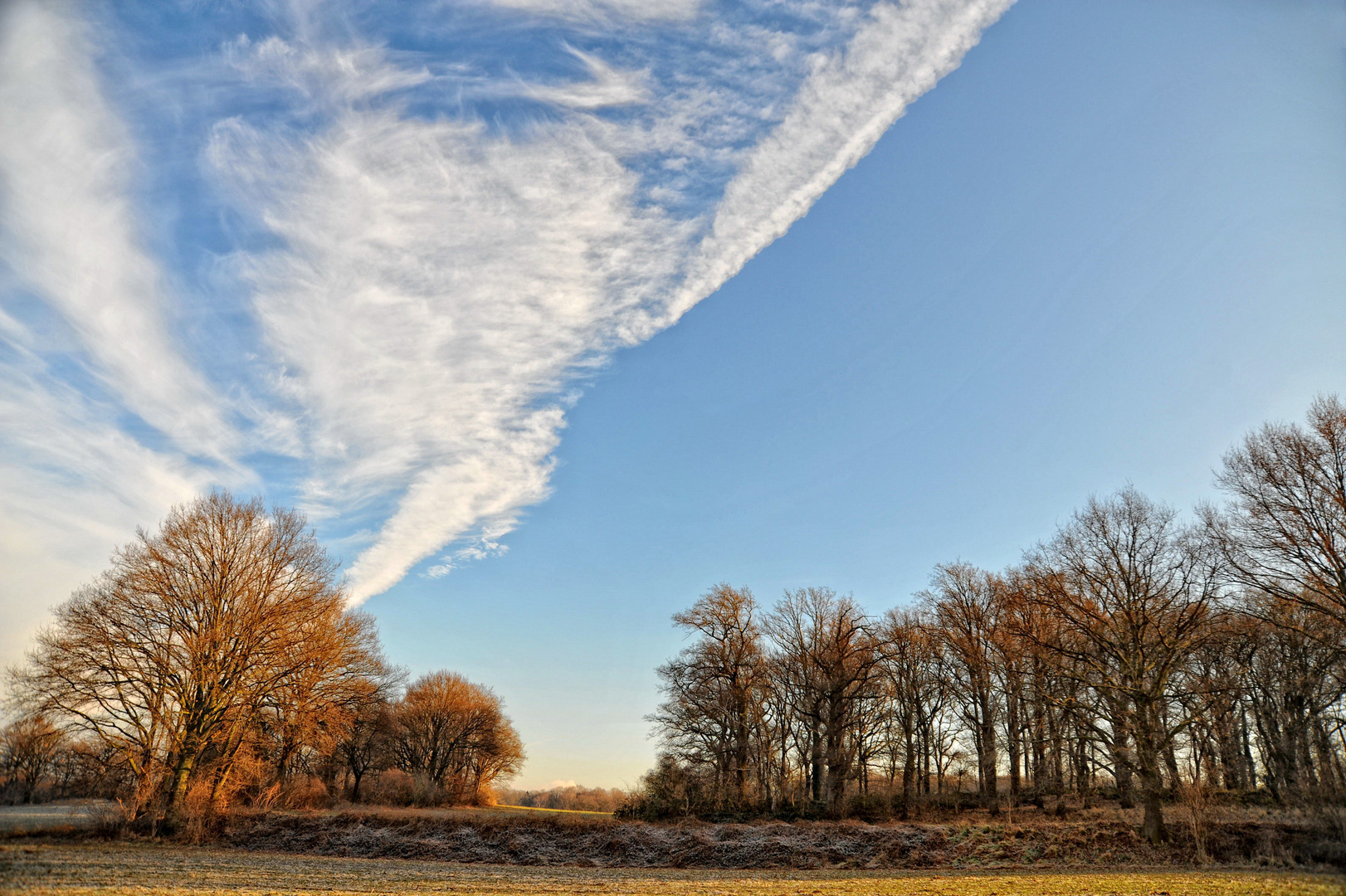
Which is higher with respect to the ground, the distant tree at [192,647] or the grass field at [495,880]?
the distant tree at [192,647]

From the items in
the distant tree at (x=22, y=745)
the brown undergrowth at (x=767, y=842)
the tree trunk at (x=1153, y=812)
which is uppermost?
the distant tree at (x=22, y=745)

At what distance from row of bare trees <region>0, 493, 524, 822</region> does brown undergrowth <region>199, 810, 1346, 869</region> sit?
3732mm

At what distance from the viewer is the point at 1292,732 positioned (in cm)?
3369

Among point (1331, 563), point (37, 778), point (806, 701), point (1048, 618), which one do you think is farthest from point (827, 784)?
point (37, 778)

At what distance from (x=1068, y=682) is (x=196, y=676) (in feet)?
150


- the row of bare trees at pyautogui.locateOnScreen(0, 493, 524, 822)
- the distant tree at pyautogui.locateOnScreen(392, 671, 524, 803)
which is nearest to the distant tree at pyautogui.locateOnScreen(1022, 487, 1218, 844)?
the row of bare trees at pyautogui.locateOnScreen(0, 493, 524, 822)

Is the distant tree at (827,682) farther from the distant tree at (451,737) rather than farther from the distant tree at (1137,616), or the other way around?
the distant tree at (451,737)

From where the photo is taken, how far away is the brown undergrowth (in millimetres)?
25000

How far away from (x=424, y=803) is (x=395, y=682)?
32.9 ft

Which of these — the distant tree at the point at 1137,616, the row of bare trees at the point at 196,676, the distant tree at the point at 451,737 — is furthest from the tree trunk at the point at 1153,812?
the distant tree at the point at 451,737

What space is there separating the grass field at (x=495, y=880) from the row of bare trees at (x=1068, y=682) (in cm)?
998

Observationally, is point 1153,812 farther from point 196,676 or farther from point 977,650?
point 196,676

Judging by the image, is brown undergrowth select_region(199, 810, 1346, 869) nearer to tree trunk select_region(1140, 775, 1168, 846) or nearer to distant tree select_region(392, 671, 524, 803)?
tree trunk select_region(1140, 775, 1168, 846)

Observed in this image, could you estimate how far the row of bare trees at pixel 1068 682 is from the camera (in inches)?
1107
